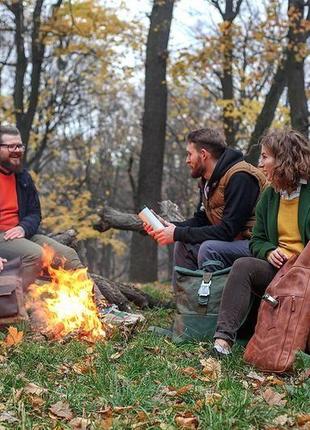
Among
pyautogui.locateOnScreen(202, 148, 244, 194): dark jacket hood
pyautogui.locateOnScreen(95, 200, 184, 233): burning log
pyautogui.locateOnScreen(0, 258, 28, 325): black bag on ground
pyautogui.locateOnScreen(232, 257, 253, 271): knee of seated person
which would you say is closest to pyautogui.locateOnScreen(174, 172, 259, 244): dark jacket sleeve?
pyautogui.locateOnScreen(202, 148, 244, 194): dark jacket hood

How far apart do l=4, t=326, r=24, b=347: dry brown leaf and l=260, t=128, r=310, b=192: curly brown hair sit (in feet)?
7.28

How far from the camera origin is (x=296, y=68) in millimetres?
11055

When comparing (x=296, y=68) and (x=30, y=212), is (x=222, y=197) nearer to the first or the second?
(x=30, y=212)

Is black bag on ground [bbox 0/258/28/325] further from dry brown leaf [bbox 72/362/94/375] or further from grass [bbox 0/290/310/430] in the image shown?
dry brown leaf [bbox 72/362/94/375]

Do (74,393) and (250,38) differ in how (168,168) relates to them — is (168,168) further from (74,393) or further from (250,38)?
(74,393)

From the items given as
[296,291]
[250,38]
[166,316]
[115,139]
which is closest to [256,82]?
[250,38]

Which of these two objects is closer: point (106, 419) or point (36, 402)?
point (106, 419)

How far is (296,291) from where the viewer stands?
13.1 ft

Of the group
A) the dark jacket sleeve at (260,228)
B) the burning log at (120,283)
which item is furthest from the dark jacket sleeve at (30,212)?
the dark jacket sleeve at (260,228)

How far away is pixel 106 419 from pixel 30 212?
3210mm

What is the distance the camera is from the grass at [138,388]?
118 inches

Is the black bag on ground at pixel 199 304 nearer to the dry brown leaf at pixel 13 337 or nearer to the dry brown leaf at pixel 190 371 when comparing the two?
the dry brown leaf at pixel 190 371

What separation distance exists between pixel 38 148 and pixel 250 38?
26.5 feet

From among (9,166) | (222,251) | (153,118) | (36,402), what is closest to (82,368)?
(36,402)
